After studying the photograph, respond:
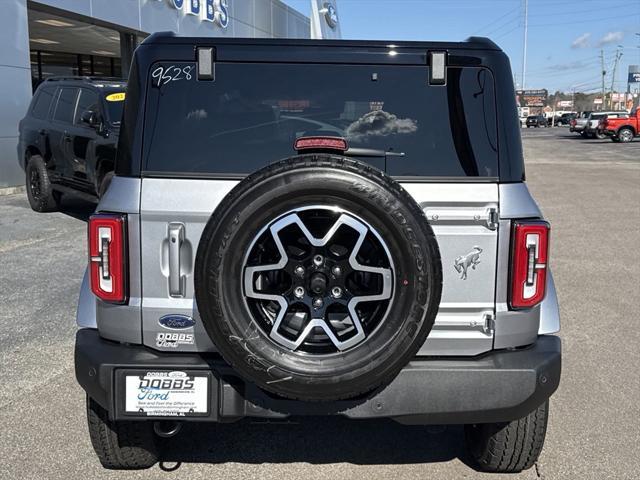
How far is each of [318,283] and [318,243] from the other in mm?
152

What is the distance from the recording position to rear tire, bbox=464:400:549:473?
3.12 m

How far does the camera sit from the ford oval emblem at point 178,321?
9.16 ft

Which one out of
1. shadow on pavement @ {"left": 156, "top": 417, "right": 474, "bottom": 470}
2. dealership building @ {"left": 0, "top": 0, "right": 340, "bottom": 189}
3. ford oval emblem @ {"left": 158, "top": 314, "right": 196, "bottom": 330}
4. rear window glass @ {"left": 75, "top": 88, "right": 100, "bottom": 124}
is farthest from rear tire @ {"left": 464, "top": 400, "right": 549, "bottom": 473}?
dealership building @ {"left": 0, "top": 0, "right": 340, "bottom": 189}

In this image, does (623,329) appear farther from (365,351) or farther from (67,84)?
(67,84)

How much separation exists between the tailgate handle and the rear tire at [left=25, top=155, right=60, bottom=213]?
858cm

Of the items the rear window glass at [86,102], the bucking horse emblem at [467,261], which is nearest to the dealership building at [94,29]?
the rear window glass at [86,102]

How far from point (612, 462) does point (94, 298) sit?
101 inches

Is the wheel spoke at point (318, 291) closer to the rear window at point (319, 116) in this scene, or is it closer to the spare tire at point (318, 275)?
the spare tire at point (318, 275)

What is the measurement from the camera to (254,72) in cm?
290

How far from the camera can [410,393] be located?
107 inches

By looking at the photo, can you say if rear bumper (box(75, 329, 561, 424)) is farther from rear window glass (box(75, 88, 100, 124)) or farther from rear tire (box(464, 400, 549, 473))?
rear window glass (box(75, 88, 100, 124))

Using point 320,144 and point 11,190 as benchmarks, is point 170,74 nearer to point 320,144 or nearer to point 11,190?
point 320,144

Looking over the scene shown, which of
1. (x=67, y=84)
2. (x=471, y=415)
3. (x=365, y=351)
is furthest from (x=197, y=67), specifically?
(x=67, y=84)

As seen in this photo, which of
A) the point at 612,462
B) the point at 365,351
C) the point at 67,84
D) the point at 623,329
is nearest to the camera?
the point at 365,351
